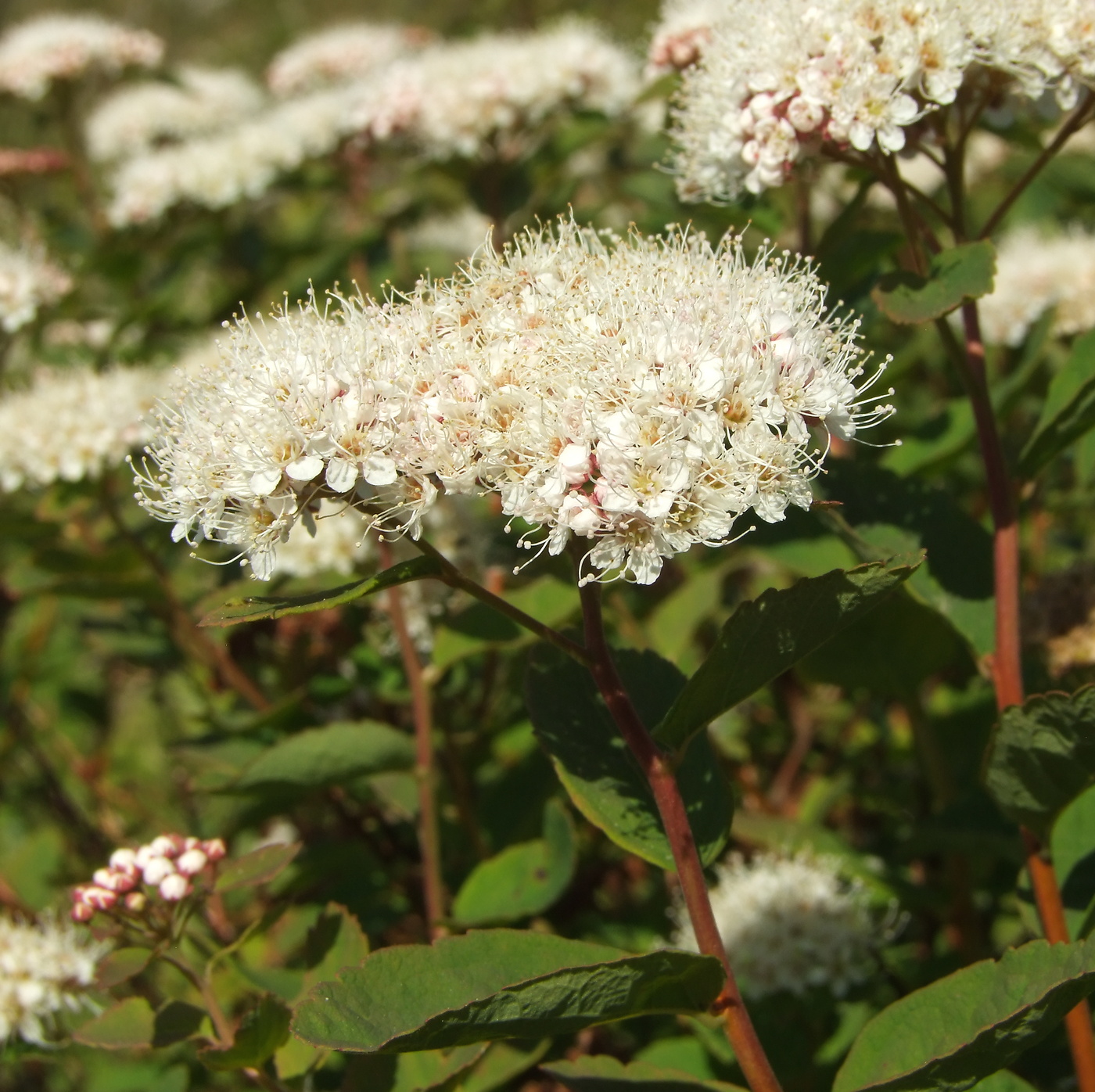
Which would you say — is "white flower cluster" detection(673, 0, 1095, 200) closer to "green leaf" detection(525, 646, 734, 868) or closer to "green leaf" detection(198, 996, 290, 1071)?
"green leaf" detection(525, 646, 734, 868)

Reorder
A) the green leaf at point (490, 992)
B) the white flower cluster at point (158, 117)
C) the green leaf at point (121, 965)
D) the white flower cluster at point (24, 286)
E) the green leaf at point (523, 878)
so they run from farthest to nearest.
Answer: the white flower cluster at point (158, 117) → the white flower cluster at point (24, 286) → the green leaf at point (523, 878) → the green leaf at point (121, 965) → the green leaf at point (490, 992)

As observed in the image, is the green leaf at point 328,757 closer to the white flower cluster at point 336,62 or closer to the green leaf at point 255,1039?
the green leaf at point 255,1039

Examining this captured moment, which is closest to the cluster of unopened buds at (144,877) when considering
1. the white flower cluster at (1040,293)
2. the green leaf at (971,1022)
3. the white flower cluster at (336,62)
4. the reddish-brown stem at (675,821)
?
the reddish-brown stem at (675,821)

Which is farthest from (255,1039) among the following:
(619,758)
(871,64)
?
(871,64)

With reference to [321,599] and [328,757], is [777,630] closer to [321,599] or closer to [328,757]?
[321,599]

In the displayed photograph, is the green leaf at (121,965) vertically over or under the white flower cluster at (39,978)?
over

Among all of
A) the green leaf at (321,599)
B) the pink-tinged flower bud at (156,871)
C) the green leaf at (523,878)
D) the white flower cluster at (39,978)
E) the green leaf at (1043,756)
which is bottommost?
the white flower cluster at (39,978)

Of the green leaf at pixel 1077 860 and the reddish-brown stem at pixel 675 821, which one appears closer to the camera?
the reddish-brown stem at pixel 675 821

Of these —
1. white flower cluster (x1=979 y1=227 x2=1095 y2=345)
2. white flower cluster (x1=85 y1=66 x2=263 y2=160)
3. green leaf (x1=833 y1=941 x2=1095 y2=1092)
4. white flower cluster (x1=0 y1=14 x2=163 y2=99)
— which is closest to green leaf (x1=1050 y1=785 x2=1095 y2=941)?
green leaf (x1=833 y1=941 x2=1095 y2=1092)

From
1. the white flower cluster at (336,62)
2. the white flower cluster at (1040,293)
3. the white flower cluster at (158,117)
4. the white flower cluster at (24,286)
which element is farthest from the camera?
the white flower cluster at (158,117)
